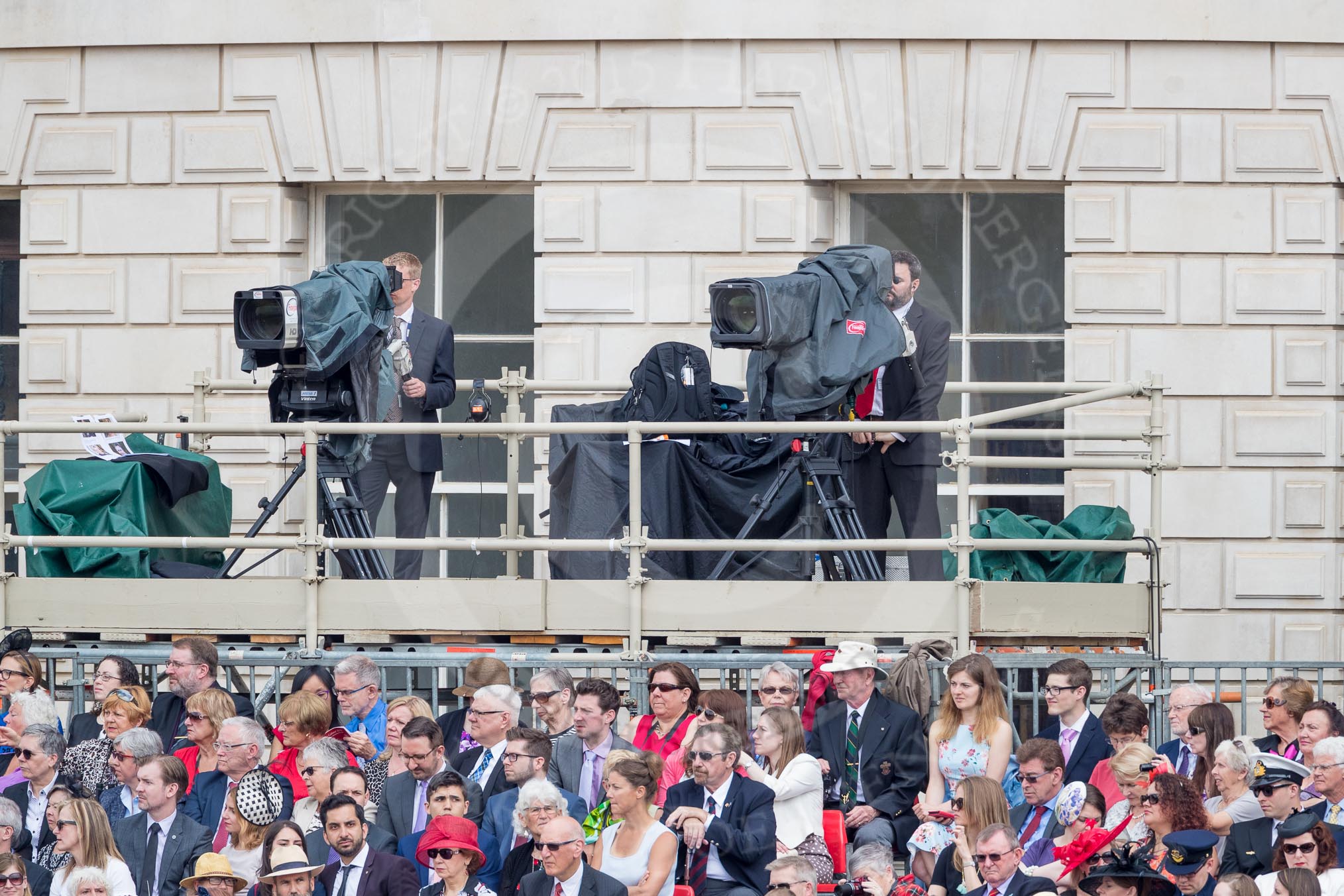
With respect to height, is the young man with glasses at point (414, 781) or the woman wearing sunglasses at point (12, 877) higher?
the young man with glasses at point (414, 781)

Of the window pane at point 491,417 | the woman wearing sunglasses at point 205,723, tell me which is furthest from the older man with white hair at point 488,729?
the window pane at point 491,417

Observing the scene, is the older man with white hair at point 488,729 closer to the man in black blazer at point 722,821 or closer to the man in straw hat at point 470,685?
the man in straw hat at point 470,685

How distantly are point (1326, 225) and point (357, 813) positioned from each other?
28.9 feet

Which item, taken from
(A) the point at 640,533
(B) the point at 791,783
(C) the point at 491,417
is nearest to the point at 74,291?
(C) the point at 491,417

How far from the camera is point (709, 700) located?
31.3ft

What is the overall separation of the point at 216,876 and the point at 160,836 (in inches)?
23.4

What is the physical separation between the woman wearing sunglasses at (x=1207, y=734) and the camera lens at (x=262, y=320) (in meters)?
5.05

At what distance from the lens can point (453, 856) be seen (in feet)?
27.0

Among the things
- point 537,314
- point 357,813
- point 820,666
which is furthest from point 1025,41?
point 357,813

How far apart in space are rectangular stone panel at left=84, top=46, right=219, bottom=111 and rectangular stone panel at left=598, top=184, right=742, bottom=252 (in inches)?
119

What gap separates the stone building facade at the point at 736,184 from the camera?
1440cm

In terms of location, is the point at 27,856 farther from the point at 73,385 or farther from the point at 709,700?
the point at 73,385

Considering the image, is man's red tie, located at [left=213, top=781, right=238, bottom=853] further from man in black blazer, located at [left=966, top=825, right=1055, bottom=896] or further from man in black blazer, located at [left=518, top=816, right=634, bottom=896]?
man in black blazer, located at [left=966, top=825, right=1055, bottom=896]

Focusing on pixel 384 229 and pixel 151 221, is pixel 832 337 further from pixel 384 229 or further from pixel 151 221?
pixel 151 221
